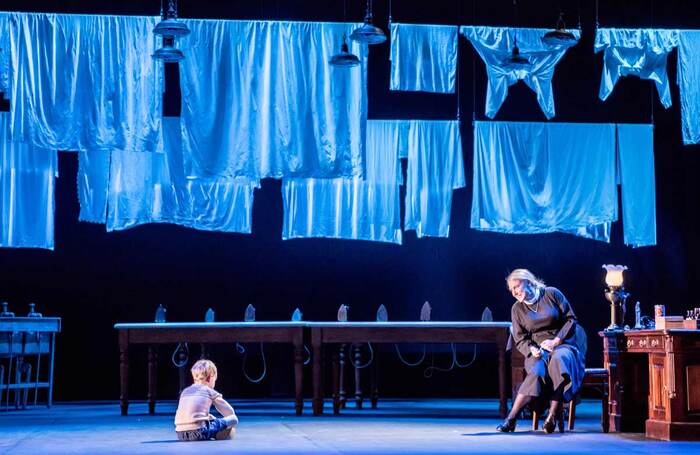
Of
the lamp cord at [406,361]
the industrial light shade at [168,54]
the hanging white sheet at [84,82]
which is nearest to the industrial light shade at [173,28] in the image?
the industrial light shade at [168,54]

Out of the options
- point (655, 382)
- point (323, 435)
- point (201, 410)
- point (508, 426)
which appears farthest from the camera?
point (508, 426)

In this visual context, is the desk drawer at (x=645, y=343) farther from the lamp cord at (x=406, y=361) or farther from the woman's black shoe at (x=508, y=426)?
the lamp cord at (x=406, y=361)

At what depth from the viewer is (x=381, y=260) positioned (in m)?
11.7

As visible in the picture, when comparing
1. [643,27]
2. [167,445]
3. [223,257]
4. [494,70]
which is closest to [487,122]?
[494,70]

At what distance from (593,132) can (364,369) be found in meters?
3.40

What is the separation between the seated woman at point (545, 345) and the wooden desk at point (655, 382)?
37cm

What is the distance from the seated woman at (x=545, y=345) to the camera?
270 inches

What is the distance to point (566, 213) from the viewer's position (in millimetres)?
10594

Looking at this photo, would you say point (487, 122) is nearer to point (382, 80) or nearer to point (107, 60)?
point (382, 80)

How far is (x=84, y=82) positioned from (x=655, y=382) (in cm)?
567

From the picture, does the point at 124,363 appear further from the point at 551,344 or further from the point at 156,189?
the point at 551,344

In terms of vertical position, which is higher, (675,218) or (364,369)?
(675,218)

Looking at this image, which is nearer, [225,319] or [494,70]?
[494,70]

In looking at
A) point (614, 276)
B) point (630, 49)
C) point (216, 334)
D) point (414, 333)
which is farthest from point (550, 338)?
point (630, 49)
